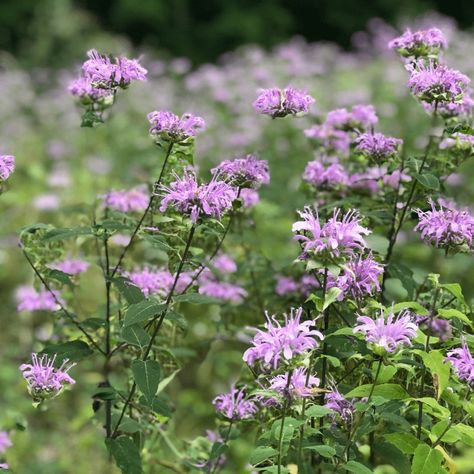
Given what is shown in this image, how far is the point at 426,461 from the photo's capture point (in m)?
1.27

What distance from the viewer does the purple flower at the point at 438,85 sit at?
60.3 inches

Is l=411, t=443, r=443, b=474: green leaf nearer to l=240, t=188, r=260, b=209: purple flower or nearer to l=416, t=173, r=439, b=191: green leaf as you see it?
l=416, t=173, r=439, b=191: green leaf

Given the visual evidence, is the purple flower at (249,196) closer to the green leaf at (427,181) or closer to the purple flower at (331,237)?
the green leaf at (427,181)

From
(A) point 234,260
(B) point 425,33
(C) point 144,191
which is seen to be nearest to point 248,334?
(A) point 234,260

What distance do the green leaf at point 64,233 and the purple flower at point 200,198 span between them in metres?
0.21

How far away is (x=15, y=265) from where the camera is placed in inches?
175

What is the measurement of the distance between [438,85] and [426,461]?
71 cm

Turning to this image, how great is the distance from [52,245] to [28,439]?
4.62 ft

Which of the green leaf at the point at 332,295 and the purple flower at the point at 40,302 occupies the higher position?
the purple flower at the point at 40,302

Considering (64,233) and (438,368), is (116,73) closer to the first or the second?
(64,233)

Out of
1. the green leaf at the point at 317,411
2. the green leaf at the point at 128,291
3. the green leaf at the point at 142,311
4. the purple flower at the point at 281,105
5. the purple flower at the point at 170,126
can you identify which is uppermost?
the purple flower at the point at 281,105

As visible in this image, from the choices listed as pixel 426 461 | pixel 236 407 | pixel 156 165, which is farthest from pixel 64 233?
pixel 156 165

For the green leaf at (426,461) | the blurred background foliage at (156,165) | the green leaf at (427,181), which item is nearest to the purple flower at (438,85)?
the green leaf at (427,181)

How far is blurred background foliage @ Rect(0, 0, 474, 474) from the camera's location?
2721 millimetres
